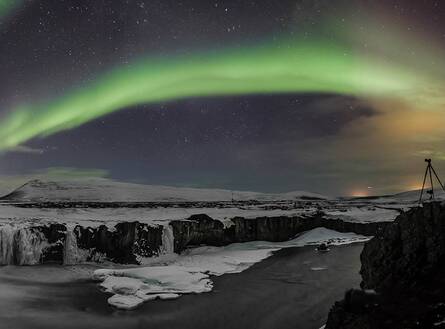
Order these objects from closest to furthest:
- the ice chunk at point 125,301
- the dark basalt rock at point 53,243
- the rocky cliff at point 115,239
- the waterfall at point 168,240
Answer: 1. the ice chunk at point 125,301
2. the rocky cliff at point 115,239
3. the dark basalt rock at point 53,243
4. the waterfall at point 168,240

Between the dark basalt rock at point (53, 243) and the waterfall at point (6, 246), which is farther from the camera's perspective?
the dark basalt rock at point (53, 243)

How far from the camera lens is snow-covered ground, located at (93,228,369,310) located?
28.1 metres

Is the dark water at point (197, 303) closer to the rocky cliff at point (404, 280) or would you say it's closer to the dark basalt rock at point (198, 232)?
the rocky cliff at point (404, 280)

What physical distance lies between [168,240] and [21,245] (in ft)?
51.4

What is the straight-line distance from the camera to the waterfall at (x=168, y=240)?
155ft

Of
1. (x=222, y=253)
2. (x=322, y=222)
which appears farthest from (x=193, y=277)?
(x=322, y=222)

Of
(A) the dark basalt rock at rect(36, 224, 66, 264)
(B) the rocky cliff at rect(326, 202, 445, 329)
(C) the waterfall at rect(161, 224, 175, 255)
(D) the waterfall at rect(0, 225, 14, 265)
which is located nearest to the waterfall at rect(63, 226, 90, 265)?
(A) the dark basalt rock at rect(36, 224, 66, 264)

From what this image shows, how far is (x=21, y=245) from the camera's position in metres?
36.6

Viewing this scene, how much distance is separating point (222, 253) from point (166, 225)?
7.30 metres

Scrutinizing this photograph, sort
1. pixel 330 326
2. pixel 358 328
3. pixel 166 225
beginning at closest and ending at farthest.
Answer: pixel 358 328 < pixel 330 326 < pixel 166 225

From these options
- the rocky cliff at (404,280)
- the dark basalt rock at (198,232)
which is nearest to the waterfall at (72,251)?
the dark basalt rock at (198,232)

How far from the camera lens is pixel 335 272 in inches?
1407

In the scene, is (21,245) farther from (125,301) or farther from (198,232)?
(198,232)

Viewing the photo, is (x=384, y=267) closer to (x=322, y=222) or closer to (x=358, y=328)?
(x=358, y=328)
